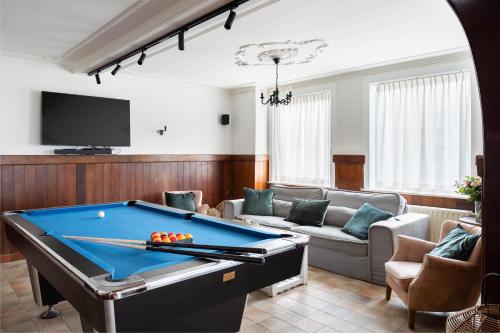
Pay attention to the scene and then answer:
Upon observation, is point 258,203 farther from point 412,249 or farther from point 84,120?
point 84,120

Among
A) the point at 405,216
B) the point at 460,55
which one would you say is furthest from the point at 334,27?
the point at 405,216

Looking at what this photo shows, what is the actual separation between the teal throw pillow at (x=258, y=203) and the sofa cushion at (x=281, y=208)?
0.22 ft

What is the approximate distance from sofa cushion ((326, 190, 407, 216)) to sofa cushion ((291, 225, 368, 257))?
0.45m

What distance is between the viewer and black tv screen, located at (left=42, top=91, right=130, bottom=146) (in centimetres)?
458

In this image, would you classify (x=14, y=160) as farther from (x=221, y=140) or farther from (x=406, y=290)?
(x=406, y=290)

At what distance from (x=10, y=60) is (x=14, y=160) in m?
1.23

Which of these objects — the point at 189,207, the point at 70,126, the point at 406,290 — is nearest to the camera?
the point at 406,290

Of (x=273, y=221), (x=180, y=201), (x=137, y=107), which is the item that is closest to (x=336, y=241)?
(x=273, y=221)

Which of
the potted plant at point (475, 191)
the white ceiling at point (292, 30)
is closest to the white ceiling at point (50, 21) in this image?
the white ceiling at point (292, 30)

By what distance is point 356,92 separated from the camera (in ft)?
16.9

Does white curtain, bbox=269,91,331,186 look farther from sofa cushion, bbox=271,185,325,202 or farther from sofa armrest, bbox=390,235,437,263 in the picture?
sofa armrest, bbox=390,235,437,263

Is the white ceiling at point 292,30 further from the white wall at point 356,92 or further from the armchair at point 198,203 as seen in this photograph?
the armchair at point 198,203

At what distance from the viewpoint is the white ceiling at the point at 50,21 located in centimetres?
296

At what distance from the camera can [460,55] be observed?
4180 mm
